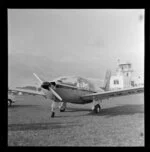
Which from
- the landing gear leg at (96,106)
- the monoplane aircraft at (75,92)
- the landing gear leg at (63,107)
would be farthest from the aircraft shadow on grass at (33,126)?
the landing gear leg at (96,106)

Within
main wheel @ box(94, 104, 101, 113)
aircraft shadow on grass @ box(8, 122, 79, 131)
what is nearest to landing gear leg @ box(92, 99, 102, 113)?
main wheel @ box(94, 104, 101, 113)

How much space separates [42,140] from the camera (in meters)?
2.40

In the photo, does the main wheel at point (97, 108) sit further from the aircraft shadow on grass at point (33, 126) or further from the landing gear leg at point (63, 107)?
the aircraft shadow on grass at point (33, 126)

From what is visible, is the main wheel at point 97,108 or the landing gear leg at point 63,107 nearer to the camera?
the landing gear leg at point 63,107

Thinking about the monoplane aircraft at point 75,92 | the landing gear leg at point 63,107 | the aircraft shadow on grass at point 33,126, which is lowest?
the aircraft shadow on grass at point 33,126

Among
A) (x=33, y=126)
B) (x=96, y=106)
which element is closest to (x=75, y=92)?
(x=96, y=106)

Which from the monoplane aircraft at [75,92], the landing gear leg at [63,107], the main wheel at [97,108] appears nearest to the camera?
A: the monoplane aircraft at [75,92]

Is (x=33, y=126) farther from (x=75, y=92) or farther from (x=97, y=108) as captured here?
(x=97, y=108)

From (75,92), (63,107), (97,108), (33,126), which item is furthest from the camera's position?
(97,108)

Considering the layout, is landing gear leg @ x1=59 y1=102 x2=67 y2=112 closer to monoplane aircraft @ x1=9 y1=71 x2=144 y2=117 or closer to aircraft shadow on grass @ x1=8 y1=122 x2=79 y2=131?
monoplane aircraft @ x1=9 y1=71 x2=144 y2=117
